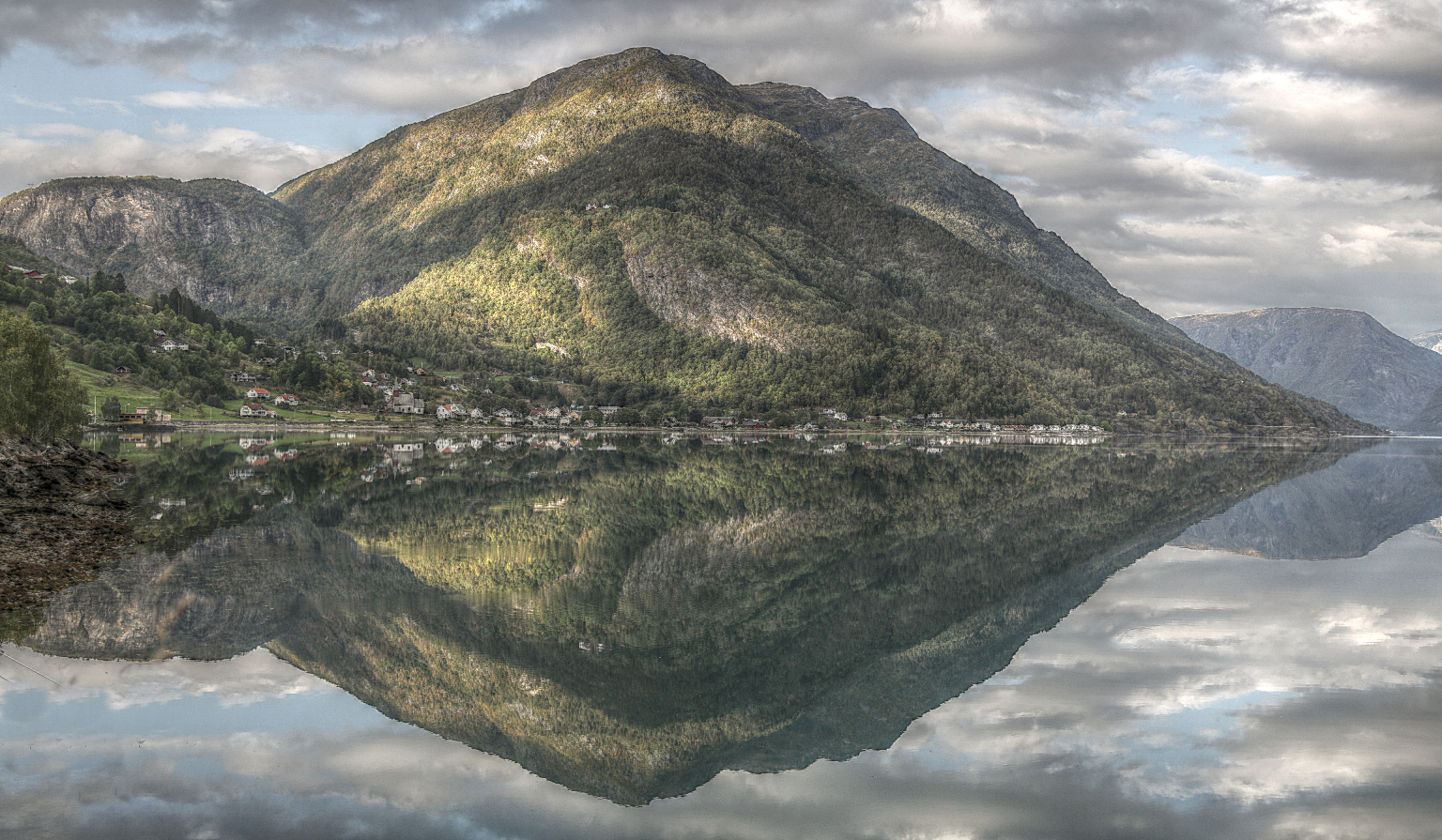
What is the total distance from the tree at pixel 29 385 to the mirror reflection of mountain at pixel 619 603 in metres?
6.27

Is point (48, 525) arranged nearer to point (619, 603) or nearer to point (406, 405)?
point (619, 603)

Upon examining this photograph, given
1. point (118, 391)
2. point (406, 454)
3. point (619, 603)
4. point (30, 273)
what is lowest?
point (406, 454)

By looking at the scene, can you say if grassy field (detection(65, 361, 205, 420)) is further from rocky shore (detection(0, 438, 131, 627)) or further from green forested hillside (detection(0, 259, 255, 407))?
rocky shore (detection(0, 438, 131, 627))

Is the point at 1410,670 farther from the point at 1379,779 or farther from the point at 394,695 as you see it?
the point at 394,695

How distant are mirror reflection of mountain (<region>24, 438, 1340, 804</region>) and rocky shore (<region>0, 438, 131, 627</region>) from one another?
0.89m

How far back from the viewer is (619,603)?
20656 millimetres

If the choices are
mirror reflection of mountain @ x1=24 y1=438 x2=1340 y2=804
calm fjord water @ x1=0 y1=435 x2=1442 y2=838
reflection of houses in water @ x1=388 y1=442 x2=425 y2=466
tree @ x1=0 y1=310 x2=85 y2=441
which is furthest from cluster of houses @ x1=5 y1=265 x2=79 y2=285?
calm fjord water @ x1=0 y1=435 x2=1442 y2=838

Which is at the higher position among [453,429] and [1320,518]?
[1320,518]

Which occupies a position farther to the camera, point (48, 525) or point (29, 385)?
point (29, 385)

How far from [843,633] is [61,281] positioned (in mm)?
179953

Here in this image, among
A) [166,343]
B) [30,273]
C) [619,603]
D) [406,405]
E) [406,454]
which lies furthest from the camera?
[406,405]

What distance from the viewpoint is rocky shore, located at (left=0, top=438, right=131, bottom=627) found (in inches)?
761

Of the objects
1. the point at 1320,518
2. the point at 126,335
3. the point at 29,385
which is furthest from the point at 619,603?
the point at 126,335

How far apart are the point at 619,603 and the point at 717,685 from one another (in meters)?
6.20
